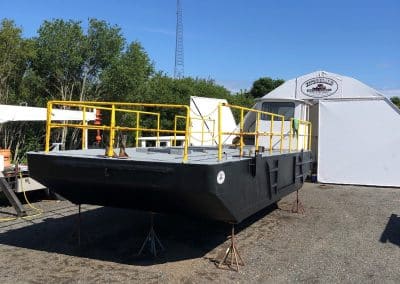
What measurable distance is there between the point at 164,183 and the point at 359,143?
35.4 feet

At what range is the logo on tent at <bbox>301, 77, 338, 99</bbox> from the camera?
1513 centimetres

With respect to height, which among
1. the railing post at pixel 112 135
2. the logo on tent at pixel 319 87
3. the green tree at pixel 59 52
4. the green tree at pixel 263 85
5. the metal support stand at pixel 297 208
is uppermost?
the green tree at pixel 263 85

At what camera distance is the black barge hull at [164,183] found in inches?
205

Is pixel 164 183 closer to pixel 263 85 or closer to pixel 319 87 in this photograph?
pixel 319 87

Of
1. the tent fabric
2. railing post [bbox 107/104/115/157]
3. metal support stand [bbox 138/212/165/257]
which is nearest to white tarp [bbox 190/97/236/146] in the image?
the tent fabric

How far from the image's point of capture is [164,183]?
5.30 meters

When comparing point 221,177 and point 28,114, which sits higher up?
point 28,114

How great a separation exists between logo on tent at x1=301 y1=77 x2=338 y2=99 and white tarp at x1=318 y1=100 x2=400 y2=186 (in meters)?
0.33

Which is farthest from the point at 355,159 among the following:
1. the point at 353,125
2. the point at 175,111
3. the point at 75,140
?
the point at 75,140

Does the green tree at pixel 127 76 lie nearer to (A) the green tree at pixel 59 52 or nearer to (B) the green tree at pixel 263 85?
(A) the green tree at pixel 59 52

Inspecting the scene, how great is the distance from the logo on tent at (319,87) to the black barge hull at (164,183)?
9133 mm

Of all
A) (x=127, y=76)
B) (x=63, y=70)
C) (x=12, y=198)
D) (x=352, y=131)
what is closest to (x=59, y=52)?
(x=63, y=70)

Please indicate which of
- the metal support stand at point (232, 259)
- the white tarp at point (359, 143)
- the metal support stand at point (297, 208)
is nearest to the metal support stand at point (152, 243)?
the metal support stand at point (232, 259)

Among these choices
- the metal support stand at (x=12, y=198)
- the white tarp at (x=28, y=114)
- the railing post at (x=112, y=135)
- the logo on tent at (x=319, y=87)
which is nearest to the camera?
the railing post at (x=112, y=135)
